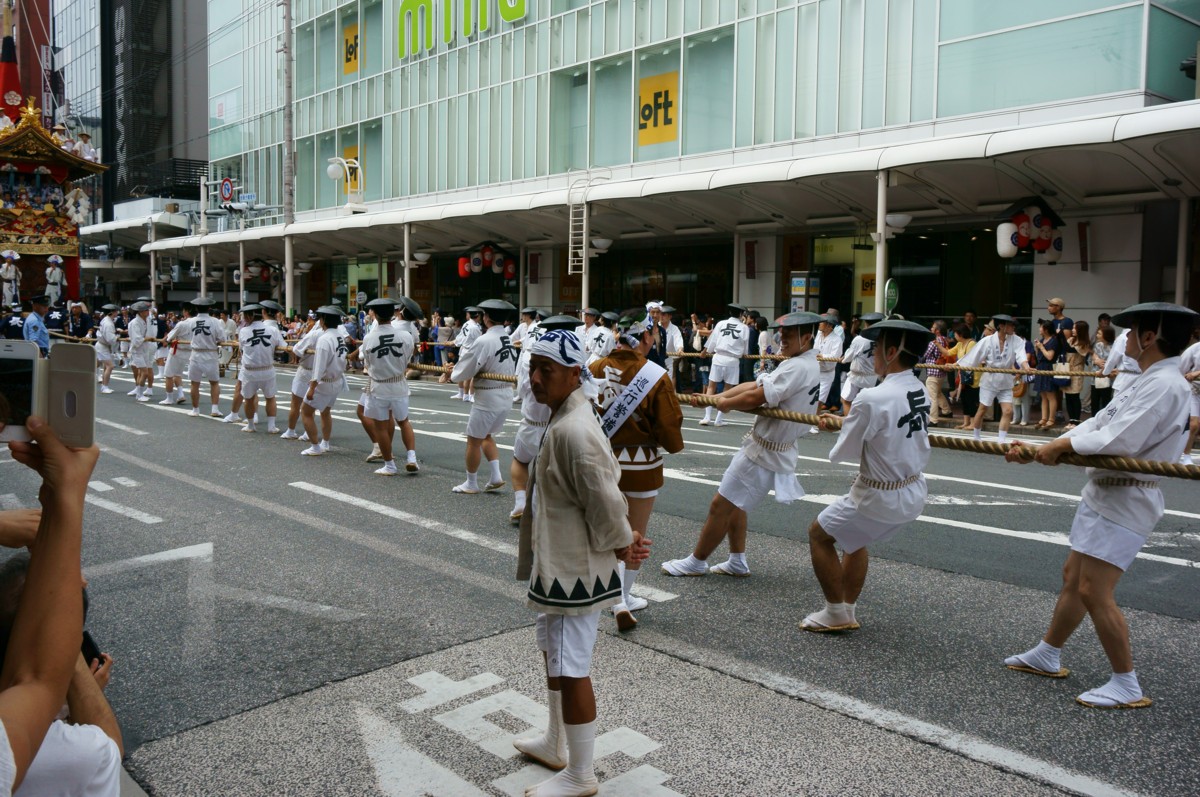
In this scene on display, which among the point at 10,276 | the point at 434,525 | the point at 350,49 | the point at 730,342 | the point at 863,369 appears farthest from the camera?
the point at 350,49

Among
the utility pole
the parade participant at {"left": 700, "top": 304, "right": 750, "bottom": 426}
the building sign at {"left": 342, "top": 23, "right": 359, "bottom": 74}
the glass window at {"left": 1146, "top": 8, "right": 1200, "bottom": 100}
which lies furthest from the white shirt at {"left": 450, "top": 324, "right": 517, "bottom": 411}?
the building sign at {"left": 342, "top": 23, "right": 359, "bottom": 74}

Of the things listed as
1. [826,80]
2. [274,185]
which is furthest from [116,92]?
[826,80]

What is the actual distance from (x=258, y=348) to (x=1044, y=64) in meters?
14.1

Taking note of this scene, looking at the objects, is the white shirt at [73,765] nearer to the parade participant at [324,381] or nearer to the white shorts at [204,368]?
the parade participant at [324,381]

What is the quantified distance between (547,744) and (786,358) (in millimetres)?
3337

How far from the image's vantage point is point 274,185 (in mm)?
39969

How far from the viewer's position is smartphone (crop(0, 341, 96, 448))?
6.47ft

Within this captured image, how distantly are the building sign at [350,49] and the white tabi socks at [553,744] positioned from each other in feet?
113

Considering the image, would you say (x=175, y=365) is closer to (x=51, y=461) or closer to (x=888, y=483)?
(x=888, y=483)

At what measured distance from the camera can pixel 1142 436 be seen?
4.43m

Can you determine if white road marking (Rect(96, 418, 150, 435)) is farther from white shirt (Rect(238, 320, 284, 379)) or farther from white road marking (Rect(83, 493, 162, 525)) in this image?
white road marking (Rect(83, 493, 162, 525))

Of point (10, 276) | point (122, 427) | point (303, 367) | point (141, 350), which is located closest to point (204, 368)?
point (122, 427)

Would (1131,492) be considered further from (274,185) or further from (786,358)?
(274,185)

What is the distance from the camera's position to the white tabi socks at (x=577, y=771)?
3588 mm
